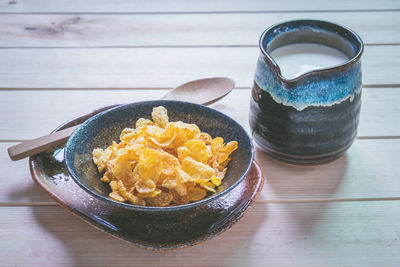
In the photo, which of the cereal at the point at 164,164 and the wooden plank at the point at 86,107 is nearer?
the cereal at the point at 164,164

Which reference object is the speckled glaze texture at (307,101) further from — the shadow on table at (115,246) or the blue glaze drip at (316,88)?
the shadow on table at (115,246)

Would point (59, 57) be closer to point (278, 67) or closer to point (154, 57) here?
point (154, 57)

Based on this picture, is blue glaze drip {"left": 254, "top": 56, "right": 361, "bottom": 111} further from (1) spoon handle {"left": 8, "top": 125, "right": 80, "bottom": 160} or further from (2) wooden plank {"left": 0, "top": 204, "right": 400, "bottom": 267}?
(1) spoon handle {"left": 8, "top": 125, "right": 80, "bottom": 160}

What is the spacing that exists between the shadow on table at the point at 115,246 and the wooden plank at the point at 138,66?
15.2 inches

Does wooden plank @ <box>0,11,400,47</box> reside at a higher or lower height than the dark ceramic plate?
higher

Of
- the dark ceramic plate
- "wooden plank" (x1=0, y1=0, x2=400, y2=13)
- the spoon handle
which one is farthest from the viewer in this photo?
"wooden plank" (x1=0, y1=0, x2=400, y2=13)

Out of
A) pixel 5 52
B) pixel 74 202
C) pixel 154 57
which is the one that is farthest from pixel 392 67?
pixel 5 52

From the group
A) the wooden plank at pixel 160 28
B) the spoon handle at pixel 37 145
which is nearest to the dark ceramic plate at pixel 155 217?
the spoon handle at pixel 37 145

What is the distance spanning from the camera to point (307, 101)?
2.12 feet

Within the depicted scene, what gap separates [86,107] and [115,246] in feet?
1.19

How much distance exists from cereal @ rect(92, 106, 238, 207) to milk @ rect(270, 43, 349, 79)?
0.49 ft

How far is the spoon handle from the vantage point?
0.68 meters

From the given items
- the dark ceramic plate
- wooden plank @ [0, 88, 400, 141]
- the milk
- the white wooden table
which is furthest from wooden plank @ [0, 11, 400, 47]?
the dark ceramic plate

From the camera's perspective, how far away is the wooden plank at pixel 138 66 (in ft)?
3.12
